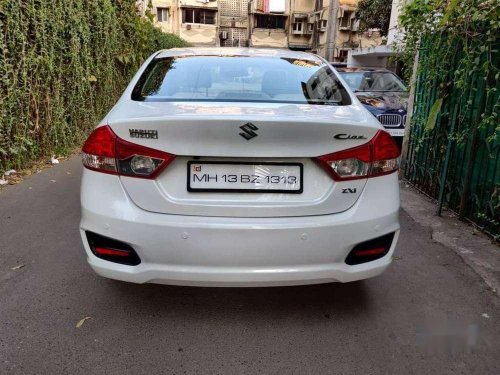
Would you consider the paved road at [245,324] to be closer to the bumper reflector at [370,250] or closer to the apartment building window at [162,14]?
the bumper reflector at [370,250]

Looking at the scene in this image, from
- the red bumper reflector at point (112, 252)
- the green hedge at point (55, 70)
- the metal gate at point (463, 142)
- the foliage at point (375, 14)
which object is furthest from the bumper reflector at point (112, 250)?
the foliage at point (375, 14)

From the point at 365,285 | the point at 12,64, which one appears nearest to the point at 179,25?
the point at 12,64

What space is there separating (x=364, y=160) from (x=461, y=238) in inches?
86.6

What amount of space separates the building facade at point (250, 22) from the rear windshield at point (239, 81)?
34352 mm

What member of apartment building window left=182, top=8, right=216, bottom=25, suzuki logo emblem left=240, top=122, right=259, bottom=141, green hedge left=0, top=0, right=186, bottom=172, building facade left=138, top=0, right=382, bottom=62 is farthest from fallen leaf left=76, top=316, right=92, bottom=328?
apartment building window left=182, top=8, right=216, bottom=25

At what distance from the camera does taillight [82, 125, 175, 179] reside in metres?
2.16

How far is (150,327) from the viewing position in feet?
8.26

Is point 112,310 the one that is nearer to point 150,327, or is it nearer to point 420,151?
point 150,327

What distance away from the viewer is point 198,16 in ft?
131

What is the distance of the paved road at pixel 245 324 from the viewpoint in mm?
2217

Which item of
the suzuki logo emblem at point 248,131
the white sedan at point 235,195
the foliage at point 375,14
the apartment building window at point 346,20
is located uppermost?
the apartment building window at point 346,20

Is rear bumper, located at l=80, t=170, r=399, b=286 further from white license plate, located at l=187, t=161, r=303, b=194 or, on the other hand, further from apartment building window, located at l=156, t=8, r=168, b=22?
apartment building window, located at l=156, t=8, r=168, b=22

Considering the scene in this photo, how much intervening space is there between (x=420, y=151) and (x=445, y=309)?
10.00 feet

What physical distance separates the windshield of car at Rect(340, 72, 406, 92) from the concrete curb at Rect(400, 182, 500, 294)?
4.20 meters
